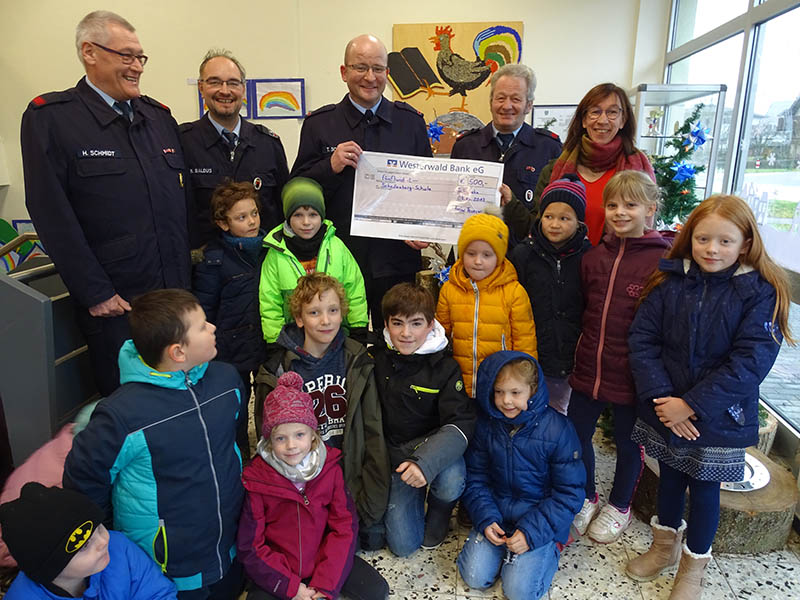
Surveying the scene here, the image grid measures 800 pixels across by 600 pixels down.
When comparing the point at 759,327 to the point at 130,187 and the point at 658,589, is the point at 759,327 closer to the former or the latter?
the point at 658,589

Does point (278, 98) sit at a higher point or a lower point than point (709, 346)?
higher

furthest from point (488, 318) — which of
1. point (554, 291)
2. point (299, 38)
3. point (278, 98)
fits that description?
point (299, 38)

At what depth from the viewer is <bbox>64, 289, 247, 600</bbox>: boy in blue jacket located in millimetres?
1391

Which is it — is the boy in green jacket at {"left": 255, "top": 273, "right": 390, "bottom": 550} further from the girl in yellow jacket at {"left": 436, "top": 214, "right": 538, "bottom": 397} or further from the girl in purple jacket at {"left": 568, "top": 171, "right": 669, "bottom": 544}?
the girl in purple jacket at {"left": 568, "top": 171, "right": 669, "bottom": 544}

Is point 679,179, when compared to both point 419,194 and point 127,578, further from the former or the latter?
point 127,578

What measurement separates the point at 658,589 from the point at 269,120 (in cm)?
470

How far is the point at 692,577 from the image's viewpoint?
1.68 meters

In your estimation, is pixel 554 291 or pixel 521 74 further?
pixel 521 74

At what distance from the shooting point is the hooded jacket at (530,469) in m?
1.76

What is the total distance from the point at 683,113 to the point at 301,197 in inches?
130

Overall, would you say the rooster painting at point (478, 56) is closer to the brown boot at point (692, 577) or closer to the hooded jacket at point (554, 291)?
the hooded jacket at point (554, 291)

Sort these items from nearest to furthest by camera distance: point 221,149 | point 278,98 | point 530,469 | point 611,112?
point 530,469
point 611,112
point 221,149
point 278,98

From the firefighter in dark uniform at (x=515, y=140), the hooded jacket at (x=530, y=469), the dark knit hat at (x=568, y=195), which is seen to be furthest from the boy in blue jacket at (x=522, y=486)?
the firefighter in dark uniform at (x=515, y=140)

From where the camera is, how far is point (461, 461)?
6.29ft
